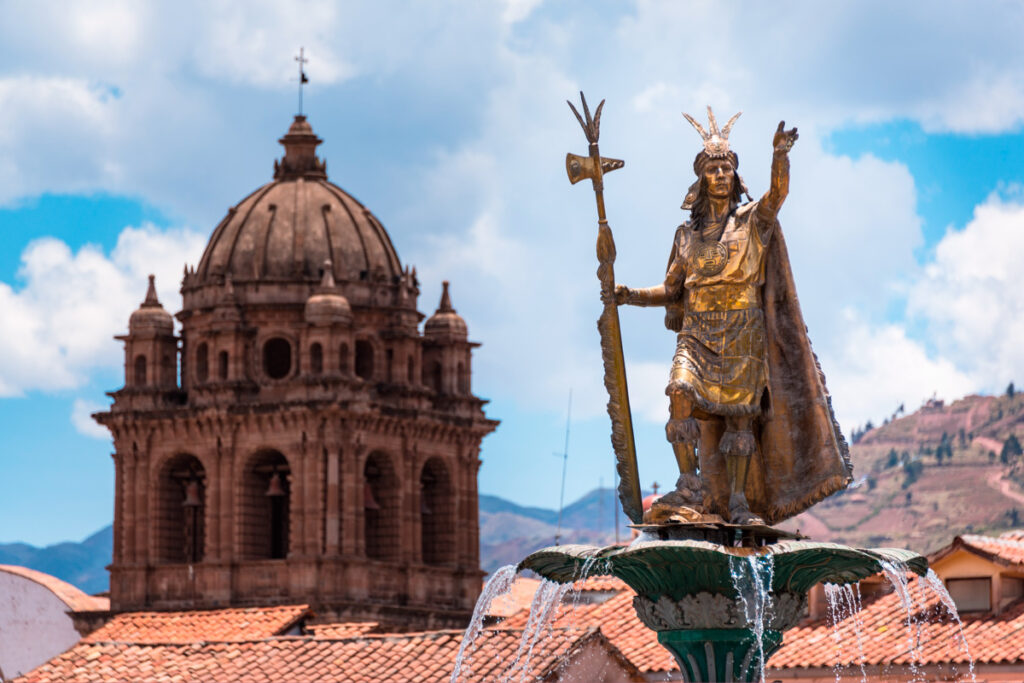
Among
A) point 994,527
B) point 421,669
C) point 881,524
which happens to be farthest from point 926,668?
point 881,524

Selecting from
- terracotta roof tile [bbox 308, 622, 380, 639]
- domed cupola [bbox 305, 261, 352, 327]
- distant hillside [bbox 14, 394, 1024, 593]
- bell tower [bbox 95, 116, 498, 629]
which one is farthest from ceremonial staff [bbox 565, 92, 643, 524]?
distant hillside [bbox 14, 394, 1024, 593]

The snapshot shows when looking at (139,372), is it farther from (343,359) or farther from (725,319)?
(725,319)

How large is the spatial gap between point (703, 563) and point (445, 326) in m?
65.8

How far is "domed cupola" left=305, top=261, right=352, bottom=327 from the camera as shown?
80.8m

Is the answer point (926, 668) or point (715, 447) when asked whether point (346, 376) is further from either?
point (715, 447)

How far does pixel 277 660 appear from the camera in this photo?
171 feet

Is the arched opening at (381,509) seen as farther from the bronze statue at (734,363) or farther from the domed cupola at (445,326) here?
the bronze statue at (734,363)

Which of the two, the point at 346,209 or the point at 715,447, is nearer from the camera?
the point at 715,447

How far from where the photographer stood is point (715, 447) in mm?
21453

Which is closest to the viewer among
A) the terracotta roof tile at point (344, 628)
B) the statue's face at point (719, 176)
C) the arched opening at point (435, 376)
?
the statue's face at point (719, 176)

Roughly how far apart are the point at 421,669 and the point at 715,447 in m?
28.9

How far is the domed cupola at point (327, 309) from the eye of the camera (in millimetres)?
80812

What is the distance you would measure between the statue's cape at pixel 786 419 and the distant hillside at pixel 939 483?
130 meters

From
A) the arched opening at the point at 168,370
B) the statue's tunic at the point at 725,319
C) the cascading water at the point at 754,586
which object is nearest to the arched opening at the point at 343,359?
the arched opening at the point at 168,370
